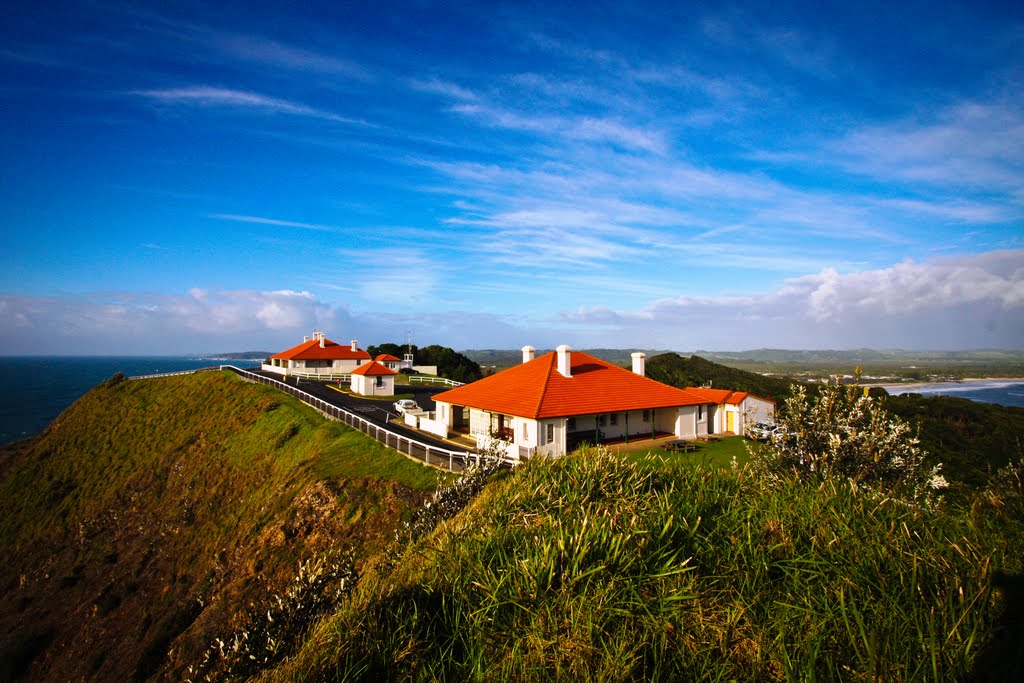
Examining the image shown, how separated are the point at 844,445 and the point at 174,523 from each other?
26233 mm

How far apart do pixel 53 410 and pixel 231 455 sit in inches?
2927

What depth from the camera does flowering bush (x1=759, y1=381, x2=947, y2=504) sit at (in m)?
8.85

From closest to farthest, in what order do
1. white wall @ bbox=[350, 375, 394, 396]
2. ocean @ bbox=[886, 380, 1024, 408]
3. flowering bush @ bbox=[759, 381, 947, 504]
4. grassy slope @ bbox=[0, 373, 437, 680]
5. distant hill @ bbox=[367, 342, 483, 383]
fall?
flowering bush @ bbox=[759, 381, 947, 504]
grassy slope @ bbox=[0, 373, 437, 680]
white wall @ bbox=[350, 375, 394, 396]
distant hill @ bbox=[367, 342, 483, 383]
ocean @ bbox=[886, 380, 1024, 408]

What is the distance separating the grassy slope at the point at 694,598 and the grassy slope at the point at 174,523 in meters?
9.68

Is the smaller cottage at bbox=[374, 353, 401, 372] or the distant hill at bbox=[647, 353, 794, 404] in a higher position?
the smaller cottage at bbox=[374, 353, 401, 372]

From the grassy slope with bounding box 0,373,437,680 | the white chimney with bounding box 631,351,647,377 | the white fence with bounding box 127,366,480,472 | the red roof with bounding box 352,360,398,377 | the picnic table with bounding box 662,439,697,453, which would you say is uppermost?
the white chimney with bounding box 631,351,647,377

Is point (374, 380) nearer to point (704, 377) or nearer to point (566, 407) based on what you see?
point (566, 407)

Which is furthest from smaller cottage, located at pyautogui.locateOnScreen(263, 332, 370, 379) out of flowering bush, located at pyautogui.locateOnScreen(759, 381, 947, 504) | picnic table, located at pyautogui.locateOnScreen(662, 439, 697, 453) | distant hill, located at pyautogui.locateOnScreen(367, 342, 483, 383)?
flowering bush, located at pyautogui.locateOnScreen(759, 381, 947, 504)

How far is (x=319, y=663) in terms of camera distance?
13.1 feet

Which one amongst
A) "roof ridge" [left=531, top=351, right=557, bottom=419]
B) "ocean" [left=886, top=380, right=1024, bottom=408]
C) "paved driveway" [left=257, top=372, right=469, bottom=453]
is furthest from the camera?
"ocean" [left=886, top=380, right=1024, bottom=408]

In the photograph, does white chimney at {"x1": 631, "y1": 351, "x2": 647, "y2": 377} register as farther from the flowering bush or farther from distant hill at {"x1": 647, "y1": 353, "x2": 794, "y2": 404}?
distant hill at {"x1": 647, "y1": 353, "x2": 794, "y2": 404}

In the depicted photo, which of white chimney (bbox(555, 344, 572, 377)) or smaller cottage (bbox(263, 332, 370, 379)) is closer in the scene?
white chimney (bbox(555, 344, 572, 377))

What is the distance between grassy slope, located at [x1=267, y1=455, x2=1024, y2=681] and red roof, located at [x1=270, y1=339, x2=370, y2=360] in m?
48.9

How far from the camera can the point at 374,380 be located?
3712cm
